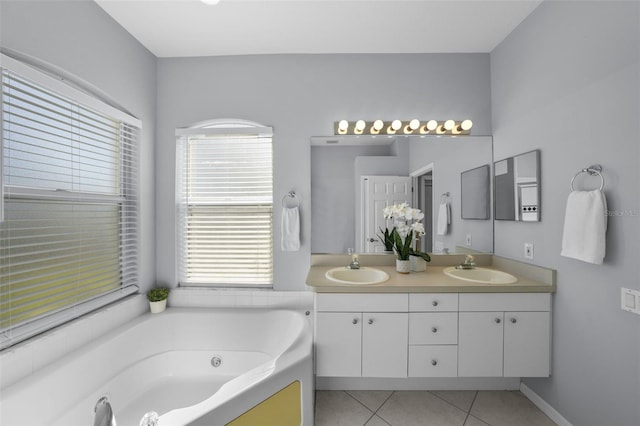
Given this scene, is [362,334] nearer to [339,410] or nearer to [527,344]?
[339,410]

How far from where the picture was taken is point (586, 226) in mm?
1415

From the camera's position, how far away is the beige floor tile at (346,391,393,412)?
6.32 feet

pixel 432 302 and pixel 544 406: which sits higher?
pixel 432 302

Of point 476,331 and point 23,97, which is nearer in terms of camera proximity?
point 23,97

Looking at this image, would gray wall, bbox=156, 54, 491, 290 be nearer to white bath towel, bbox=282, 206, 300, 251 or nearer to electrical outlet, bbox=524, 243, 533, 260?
white bath towel, bbox=282, 206, 300, 251

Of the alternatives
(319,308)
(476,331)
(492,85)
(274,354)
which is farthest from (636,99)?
(274,354)

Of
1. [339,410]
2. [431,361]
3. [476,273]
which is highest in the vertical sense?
[476,273]

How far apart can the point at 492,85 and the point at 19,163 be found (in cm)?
311

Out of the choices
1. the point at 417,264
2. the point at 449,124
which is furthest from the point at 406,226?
the point at 449,124

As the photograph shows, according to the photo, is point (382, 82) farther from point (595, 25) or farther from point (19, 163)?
point (19, 163)

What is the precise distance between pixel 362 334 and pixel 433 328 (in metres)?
0.45

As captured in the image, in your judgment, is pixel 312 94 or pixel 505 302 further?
pixel 312 94

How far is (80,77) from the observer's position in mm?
1658

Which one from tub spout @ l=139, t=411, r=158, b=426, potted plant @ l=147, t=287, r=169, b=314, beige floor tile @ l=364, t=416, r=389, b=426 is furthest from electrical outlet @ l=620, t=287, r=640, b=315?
potted plant @ l=147, t=287, r=169, b=314
